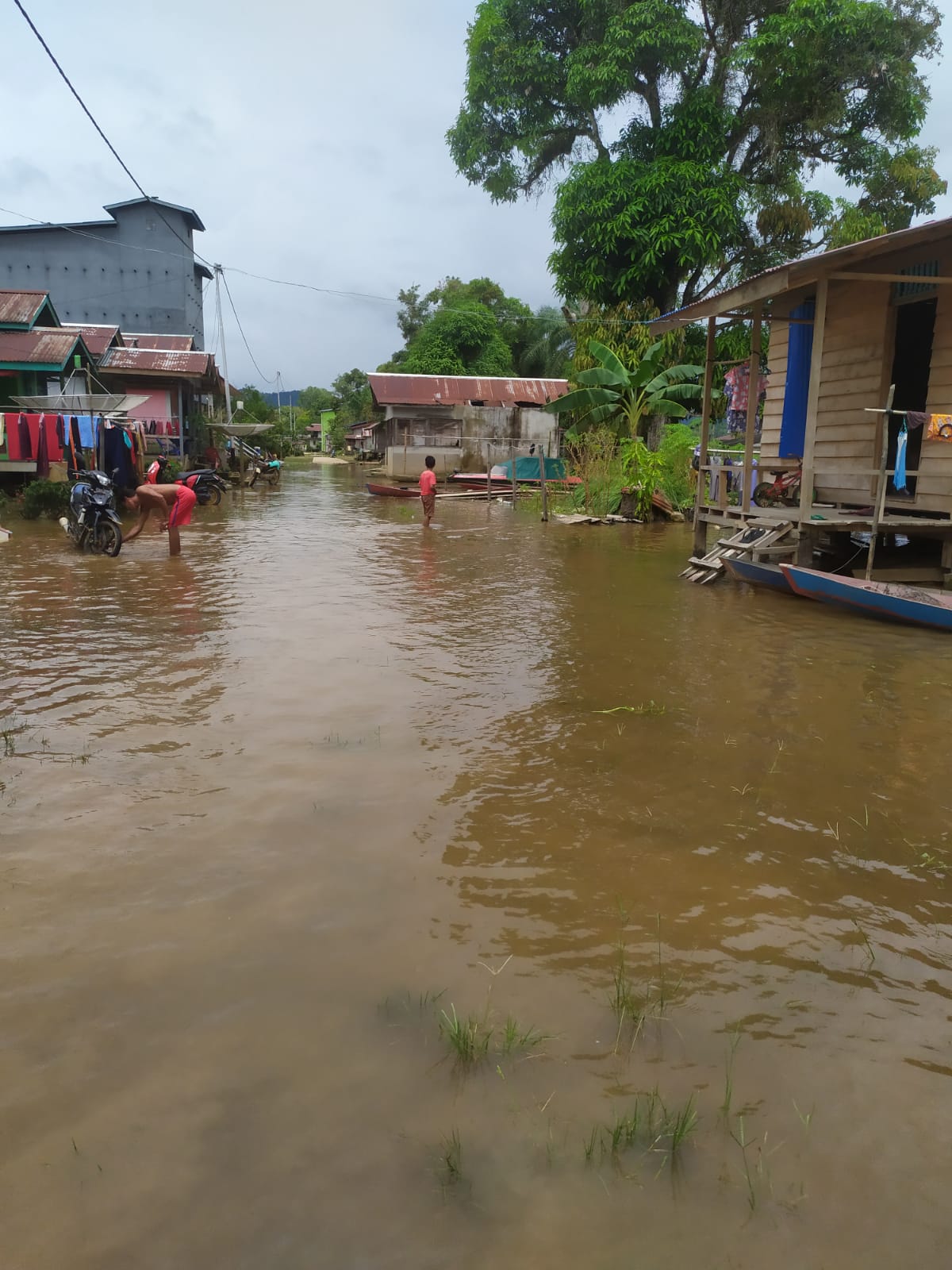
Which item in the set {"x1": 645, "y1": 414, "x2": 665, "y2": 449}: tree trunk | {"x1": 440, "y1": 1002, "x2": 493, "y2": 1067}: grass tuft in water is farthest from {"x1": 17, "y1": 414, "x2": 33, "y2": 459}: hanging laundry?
{"x1": 440, "y1": 1002, "x2": 493, "y2": 1067}: grass tuft in water

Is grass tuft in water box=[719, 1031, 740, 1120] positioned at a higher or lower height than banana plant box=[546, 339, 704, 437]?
lower

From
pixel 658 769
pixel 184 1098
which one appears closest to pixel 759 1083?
pixel 184 1098

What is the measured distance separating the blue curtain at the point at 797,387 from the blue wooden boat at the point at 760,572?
2341 millimetres

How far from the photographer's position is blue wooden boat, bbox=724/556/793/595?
9.95m

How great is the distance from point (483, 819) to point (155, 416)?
27772 millimetres

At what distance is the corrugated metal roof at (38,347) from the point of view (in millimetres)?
19359

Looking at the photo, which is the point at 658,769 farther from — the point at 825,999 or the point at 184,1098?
the point at 184,1098

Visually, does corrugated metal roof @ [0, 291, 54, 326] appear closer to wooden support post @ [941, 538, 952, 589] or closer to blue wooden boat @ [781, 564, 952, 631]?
blue wooden boat @ [781, 564, 952, 631]

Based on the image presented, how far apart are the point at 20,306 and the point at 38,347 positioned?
1.51 m

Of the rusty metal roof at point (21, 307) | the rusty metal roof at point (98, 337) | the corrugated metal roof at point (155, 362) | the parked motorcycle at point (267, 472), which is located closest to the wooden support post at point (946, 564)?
the rusty metal roof at point (21, 307)

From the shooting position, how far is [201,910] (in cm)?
327

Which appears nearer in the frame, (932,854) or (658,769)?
(932,854)

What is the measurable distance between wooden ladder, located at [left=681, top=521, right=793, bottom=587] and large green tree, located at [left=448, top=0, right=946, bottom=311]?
604 inches

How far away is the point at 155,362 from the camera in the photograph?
2750 centimetres
